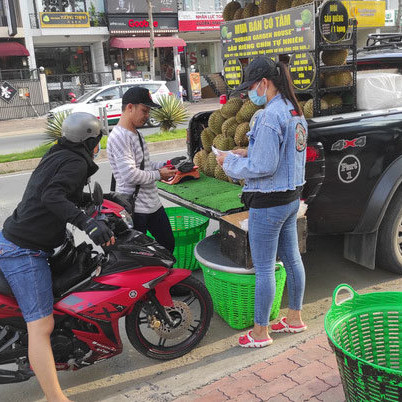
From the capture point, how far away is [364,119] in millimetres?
3730

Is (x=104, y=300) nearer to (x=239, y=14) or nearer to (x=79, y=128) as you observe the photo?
(x=79, y=128)

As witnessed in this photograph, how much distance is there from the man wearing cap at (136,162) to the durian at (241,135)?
3.67 feet

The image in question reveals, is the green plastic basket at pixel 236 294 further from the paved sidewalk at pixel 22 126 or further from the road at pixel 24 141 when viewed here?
the paved sidewalk at pixel 22 126

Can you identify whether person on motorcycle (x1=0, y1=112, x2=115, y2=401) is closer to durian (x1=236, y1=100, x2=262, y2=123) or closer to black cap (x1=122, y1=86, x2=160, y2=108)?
black cap (x1=122, y1=86, x2=160, y2=108)

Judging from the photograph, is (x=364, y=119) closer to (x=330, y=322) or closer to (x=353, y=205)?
(x=353, y=205)

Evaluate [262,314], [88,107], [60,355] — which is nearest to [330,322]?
[262,314]

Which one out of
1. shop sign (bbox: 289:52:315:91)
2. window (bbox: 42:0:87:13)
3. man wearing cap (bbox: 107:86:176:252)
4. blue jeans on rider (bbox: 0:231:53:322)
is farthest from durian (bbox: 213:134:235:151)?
window (bbox: 42:0:87:13)

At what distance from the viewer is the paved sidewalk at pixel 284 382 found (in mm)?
2695

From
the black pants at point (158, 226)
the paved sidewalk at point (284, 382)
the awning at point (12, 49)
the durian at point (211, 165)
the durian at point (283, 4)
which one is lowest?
the paved sidewalk at point (284, 382)

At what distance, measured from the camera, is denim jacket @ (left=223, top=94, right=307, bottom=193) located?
9.30 feet

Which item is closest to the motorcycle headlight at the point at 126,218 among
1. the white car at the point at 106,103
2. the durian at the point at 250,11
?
the durian at the point at 250,11

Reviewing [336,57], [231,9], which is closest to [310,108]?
[336,57]

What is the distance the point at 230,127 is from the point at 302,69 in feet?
3.11

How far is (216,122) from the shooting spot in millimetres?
5125
